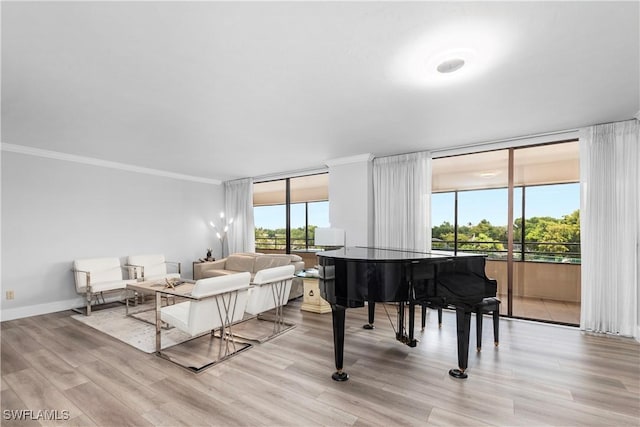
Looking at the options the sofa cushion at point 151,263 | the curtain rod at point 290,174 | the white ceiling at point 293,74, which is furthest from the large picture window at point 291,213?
the white ceiling at point 293,74

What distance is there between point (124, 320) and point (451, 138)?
5.45m

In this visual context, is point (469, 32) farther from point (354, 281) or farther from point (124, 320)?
point (124, 320)

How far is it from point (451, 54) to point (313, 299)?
12.1ft

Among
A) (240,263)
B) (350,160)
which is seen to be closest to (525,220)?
(350,160)

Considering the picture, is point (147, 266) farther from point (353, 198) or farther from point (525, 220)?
point (525, 220)

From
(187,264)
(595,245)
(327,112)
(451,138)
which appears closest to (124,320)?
(187,264)

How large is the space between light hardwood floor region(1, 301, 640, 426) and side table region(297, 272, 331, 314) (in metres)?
0.99

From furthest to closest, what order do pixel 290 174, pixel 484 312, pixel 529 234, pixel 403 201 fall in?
pixel 290 174 < pixel 529 234 < pixel 403 201 < pixel 484 312

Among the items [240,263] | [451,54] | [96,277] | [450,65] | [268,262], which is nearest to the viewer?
[451,54]

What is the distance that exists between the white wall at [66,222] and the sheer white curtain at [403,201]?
450cm

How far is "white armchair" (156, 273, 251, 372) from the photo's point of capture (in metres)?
2.76

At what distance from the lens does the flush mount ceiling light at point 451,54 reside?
1.85 m

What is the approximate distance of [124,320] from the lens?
4.14 metres

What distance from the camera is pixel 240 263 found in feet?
20.2
